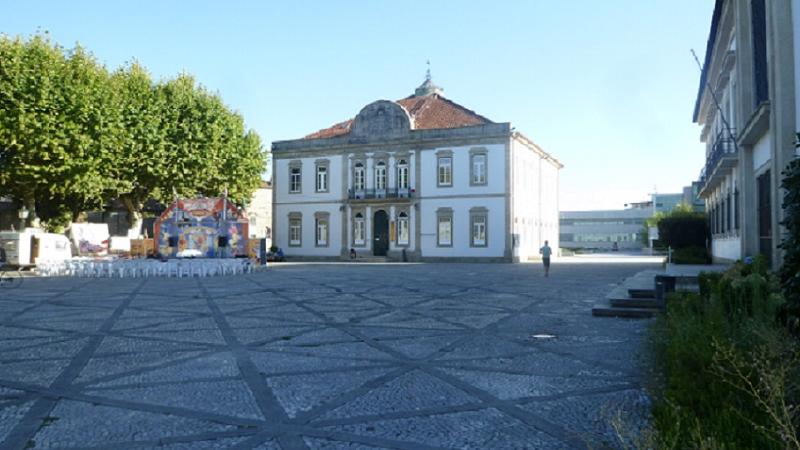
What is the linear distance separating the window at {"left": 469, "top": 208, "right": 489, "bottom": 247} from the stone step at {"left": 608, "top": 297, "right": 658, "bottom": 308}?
26.2m

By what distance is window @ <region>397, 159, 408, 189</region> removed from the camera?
40.8m

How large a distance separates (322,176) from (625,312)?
110 ft

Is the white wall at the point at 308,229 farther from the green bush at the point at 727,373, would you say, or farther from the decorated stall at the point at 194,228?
the green bush at the point at 727,373

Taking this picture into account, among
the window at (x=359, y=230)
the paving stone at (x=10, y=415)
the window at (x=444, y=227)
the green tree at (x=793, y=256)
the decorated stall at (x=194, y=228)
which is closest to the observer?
the green tree at (x=793, y=256)

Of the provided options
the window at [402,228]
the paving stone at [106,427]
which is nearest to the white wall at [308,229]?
the window at [402,228]

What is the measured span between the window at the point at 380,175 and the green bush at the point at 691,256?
64.6ft

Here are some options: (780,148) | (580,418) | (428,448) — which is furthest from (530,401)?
(780,148)

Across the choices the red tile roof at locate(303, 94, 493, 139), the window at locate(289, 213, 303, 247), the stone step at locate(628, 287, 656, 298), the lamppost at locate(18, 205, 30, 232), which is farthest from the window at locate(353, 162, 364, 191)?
the stone step at locate(628, 287, 656, 298)

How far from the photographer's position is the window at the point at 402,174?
40.8 metres

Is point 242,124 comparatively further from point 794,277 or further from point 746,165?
point 794,277

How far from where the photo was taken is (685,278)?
14.6 m

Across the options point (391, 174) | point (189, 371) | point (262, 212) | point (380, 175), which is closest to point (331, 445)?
point (189, 371)

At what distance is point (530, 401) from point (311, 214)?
1518 inches

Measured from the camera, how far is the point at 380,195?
4122cm
